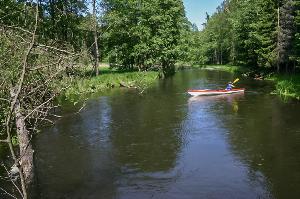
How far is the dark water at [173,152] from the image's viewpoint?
15.5 m

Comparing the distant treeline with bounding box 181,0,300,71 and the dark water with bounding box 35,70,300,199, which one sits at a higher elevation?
the distant treeline with bounding box 181,0,300,71

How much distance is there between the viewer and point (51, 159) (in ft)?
63.8

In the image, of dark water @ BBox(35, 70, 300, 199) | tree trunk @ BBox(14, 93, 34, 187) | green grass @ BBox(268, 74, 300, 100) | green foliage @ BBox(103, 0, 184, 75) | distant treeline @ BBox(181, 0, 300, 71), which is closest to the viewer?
tree trunk @ BBox(14, 93, 34, 187)

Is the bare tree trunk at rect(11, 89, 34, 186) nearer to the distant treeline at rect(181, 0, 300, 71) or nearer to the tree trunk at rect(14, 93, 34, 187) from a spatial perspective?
the tree trunk at rect(14, 93, 34, 187)

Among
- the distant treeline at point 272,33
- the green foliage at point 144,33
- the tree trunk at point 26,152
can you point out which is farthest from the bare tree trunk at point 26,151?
the green foliage at point 144,33

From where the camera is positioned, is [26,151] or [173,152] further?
[173,152]

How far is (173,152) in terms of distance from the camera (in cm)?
2027

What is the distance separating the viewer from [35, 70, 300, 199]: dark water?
15.5 meters

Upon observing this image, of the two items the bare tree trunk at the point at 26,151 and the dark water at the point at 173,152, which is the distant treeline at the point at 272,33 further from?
the bare tree trunk at the point at 26,151

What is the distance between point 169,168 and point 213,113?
42.4 ft

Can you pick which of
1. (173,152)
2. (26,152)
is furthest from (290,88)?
(26,152)

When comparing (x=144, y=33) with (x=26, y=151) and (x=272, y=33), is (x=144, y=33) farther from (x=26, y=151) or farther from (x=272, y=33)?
(x=26, y=151)

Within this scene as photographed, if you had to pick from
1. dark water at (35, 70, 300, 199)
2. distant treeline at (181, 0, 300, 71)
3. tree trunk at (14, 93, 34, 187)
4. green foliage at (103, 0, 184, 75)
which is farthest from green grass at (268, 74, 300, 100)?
tree trunk at (14, 93, 34, 187)

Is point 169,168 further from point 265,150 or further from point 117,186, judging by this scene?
point 265,150
